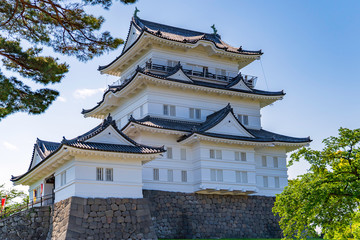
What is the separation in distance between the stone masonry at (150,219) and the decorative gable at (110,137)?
3.17 m

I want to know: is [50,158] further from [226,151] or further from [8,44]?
[226,151]

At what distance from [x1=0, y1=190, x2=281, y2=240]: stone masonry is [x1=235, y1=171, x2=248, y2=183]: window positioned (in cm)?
142

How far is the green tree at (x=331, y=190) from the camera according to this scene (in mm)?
16906

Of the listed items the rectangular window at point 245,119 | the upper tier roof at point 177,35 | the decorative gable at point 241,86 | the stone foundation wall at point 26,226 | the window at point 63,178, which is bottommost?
the stone foundation wall at point 26,226

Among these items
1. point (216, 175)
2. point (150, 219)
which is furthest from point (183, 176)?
point (150, 219)

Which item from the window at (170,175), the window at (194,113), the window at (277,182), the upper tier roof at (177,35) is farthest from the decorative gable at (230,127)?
the upper tier roof at (177,35)

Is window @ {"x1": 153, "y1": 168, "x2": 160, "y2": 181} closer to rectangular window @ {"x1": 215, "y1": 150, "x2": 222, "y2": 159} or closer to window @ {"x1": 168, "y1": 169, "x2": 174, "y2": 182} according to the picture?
window @ {"x1": 168, "y1": 169, "x2": 174, "y2": 182}

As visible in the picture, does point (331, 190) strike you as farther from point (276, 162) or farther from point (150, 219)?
point (276, 162)

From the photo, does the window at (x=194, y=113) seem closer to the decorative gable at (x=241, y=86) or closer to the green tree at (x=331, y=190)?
the decorative gable at (x=241, y=86)

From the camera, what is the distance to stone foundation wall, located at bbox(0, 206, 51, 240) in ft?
78.5

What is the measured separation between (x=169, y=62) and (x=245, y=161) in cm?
946

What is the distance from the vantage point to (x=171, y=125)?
3006 centimetres

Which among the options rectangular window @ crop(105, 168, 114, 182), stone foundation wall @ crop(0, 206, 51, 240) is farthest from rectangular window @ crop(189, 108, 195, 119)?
stone foundation wall @ crop(0, 206, 51, 240)

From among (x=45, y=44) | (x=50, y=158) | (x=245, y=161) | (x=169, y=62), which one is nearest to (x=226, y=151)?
(x=245, y=161)
